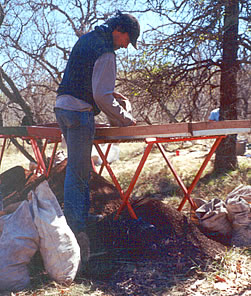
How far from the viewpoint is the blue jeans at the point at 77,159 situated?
2638 millimetres

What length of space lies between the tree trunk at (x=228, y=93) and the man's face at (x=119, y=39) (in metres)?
2.79

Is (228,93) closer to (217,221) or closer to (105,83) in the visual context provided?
(217,221)

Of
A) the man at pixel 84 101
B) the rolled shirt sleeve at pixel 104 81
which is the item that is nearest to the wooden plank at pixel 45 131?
the man at pixel 84 101

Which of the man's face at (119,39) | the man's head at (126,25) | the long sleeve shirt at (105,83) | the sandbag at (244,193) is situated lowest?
the sandbag at (244,193)

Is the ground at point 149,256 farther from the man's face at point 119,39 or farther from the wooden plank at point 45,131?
the man's face at point 119,39

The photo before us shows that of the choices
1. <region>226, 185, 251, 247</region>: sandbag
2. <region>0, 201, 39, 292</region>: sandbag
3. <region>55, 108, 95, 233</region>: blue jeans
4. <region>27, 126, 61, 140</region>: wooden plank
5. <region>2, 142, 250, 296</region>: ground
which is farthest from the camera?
<region>27, 126, 61, 140</region>: wooden plank

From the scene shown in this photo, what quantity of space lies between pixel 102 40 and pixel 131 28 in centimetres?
26

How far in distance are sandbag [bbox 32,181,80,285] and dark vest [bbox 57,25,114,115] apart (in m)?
0.94

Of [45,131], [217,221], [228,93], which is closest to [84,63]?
[45,131]

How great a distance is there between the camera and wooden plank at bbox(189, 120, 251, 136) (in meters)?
2.58

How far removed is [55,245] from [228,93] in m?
4.13

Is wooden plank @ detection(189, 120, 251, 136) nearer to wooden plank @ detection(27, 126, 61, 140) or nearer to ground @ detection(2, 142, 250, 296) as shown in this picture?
ground @ detection(2, 142, 250, 296)

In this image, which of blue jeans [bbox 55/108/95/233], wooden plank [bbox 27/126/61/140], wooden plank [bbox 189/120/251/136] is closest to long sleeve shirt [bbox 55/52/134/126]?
blue jeans [bbox 55/108/95/233]

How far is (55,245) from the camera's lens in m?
2.20
